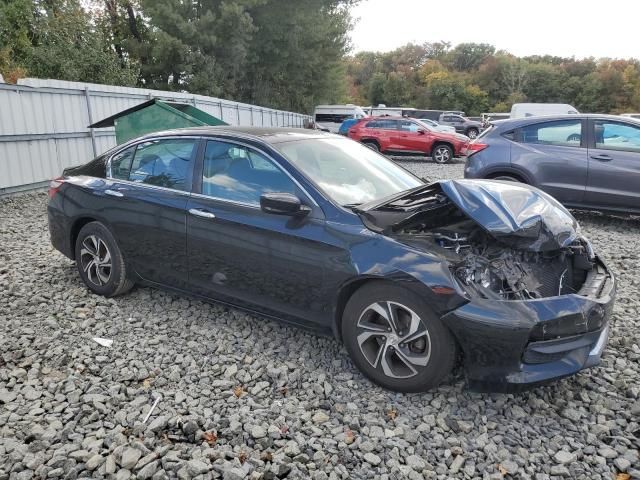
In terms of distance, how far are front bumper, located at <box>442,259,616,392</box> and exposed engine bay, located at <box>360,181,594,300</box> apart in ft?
0.42

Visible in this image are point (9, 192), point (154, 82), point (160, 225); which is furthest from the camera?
point (154, 82)

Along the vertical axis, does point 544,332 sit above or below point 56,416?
above

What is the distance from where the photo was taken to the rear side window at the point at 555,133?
7094 millimetres

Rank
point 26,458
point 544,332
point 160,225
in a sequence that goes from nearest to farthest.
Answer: point 26,458 → point 544,332 → point 160,225

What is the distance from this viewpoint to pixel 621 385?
9.91 ft

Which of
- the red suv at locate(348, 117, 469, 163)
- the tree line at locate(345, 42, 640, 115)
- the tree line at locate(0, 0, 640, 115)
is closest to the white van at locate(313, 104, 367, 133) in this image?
the tree line at locate(0, 0, 640, 115)

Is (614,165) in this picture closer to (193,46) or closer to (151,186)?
(151,186)

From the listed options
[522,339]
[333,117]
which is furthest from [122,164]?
[333,117]

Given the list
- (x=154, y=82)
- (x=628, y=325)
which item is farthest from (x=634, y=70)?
(x=628, y=325)

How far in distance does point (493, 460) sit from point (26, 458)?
2267 mm

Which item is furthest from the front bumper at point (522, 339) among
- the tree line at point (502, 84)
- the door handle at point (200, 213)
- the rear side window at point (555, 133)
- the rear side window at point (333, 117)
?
the tree line at point (502, 84)

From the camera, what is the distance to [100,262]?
4.22 meters

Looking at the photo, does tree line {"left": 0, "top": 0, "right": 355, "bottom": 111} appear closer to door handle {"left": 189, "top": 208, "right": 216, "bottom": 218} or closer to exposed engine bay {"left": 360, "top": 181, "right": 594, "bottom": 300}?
door handle {"left": 189, "top": 208, "right": 216, "bottom": 218}

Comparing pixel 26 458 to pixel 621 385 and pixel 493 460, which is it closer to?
pixel 493 460
